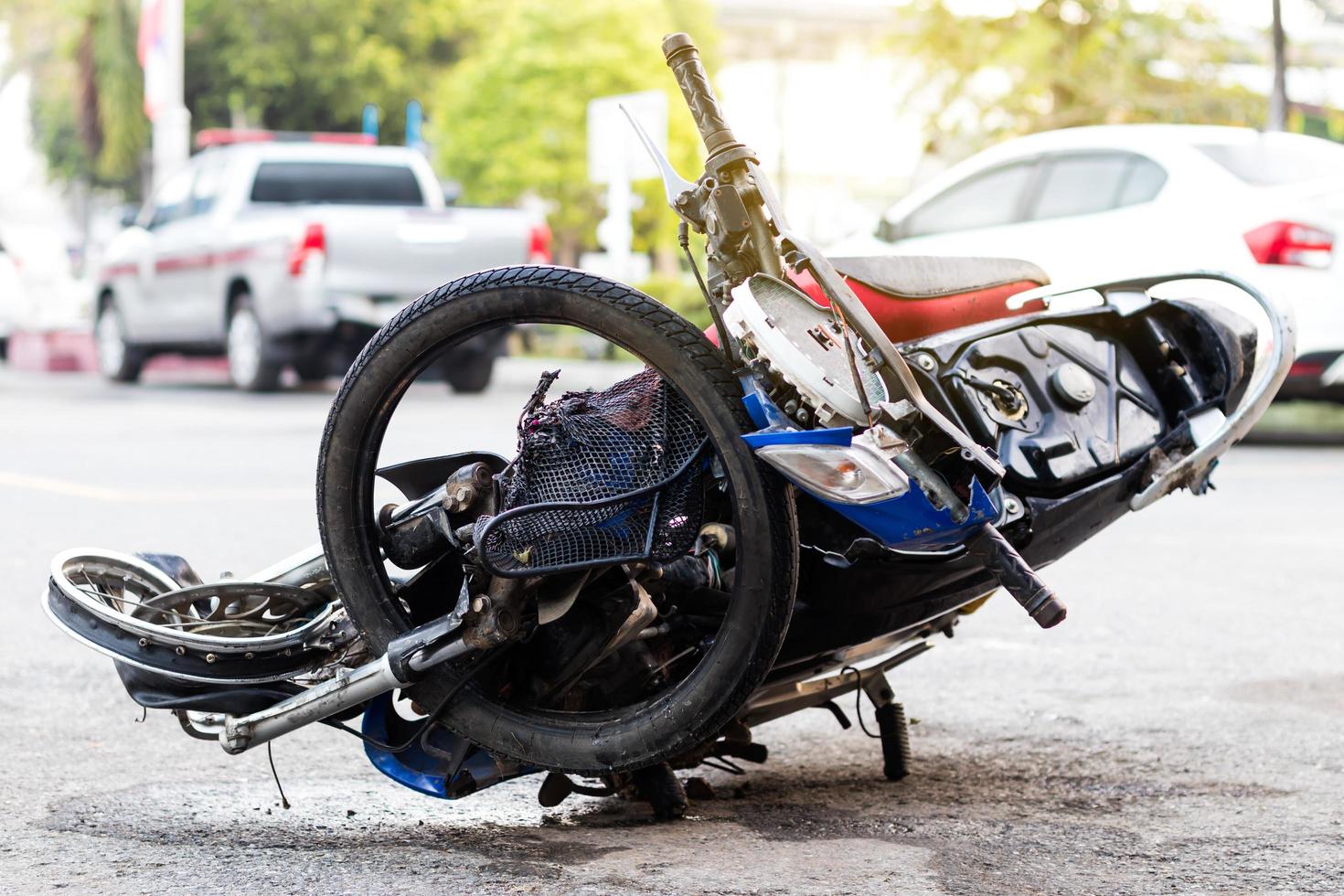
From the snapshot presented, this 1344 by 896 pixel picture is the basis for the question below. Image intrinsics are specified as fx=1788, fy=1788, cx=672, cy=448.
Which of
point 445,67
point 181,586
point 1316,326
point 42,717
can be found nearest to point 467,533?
point 181,586

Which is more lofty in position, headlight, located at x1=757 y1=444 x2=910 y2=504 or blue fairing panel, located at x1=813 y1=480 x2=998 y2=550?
headlight, located at x1=757 y1=444 x2=910 y2=504

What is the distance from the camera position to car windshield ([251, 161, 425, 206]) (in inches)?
627

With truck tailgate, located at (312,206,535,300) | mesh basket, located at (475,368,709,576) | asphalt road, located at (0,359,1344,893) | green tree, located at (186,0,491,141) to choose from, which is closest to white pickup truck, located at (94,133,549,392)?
truck tailgate, located at (312,206,535,300)

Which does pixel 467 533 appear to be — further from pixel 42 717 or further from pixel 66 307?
pixel 66 307

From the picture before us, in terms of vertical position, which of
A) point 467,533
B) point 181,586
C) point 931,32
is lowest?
point 181,586

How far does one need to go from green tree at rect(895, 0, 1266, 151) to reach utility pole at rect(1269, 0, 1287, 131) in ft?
15.8

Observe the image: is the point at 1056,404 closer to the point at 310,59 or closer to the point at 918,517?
the point at 918,517

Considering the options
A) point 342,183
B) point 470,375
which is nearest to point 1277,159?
point 470,375

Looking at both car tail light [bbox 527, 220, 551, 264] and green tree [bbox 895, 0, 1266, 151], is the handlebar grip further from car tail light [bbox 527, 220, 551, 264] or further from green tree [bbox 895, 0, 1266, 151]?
green tree [bbox 895, 0, 1266, 151]

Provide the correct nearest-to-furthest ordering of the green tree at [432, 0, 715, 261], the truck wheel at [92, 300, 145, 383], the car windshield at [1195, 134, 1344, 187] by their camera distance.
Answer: the car windshield at [1195, 134, 1344, 187]
the truck wheel at [92, 300, 145, 383]
the green tree at [432, 0, 715, 261]

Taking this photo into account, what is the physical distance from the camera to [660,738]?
2.94 metres

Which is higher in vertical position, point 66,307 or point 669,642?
point 669,642

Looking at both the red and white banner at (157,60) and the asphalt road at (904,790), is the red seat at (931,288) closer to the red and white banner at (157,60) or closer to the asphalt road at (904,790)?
the asphalt road at (904,790)

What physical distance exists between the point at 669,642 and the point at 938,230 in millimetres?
8553
